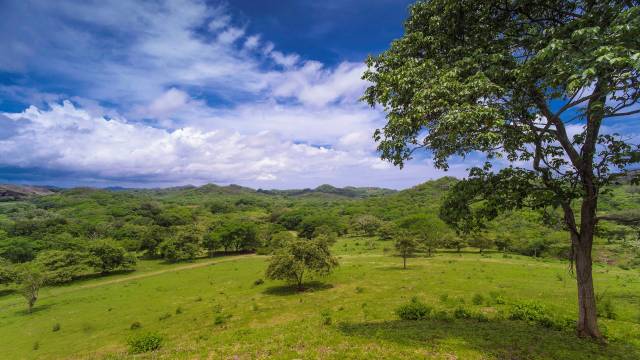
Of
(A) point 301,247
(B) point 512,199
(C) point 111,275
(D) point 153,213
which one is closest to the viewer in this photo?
(B) point 512,199

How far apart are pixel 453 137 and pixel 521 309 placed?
15.0 metres

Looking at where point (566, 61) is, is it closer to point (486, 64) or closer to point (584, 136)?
point (486, 64)

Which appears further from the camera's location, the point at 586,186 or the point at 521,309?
the point at 521,309

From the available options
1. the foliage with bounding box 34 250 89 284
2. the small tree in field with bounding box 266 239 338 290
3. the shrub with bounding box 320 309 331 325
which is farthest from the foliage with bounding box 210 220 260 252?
the shrub with bounding box 320 309 331 325

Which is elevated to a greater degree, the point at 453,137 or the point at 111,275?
the point at 453,137

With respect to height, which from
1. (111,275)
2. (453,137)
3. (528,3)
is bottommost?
(111,275)

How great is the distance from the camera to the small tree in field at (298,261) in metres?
43.2

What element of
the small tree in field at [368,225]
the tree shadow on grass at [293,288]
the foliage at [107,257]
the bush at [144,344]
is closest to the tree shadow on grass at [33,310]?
the foliage at [107,257]

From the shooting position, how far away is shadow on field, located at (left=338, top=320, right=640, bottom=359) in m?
11.5

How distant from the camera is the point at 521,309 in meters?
18.4

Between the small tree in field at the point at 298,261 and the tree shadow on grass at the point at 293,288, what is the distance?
97cm

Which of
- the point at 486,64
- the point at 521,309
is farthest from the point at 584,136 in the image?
the point at 521,309

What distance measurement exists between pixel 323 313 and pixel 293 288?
63.9ft

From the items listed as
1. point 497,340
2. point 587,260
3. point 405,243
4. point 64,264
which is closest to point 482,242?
point 405,243
